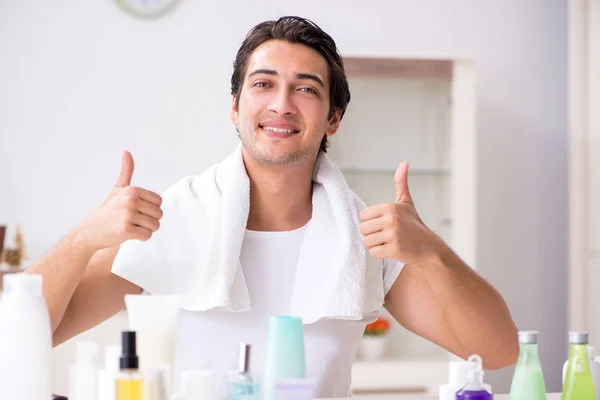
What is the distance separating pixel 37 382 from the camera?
44.0 inches

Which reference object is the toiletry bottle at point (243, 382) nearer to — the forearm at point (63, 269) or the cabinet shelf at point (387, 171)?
the forearm at point (63, 269)

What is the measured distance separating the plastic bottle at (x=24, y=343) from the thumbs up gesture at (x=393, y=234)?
0.58 metres

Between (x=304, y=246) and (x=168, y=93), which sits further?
(x=168, y=93)

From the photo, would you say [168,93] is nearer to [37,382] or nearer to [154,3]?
[154,3]

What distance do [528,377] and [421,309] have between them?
46 centimetres

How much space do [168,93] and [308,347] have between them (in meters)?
1.91

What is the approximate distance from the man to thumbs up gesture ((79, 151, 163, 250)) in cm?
4

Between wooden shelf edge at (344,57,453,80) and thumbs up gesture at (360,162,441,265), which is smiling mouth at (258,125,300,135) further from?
wooden shelf edge at (344,57,453,80)

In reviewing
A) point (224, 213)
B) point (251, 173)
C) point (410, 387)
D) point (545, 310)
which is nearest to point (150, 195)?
point (224, 213)

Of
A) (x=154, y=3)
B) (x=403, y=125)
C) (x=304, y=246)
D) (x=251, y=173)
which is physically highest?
(x=154, y=3)

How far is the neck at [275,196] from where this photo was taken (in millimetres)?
1803

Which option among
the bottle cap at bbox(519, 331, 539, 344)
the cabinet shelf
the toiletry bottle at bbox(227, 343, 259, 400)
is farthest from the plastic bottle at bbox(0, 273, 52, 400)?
the cabinet shelf

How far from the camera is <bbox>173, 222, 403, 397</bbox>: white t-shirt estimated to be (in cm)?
168

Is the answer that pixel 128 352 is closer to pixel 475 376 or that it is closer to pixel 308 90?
pixel 475 376
